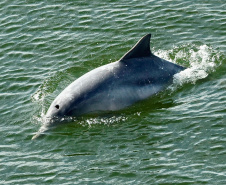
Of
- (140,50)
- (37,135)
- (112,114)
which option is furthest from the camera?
(140,50)

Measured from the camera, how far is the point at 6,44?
1037 inches

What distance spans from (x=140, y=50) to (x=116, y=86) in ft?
5.00

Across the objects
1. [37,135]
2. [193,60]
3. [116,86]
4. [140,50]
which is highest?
[140,50]

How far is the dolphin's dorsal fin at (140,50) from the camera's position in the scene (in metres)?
20.8

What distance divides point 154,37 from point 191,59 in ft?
8.17

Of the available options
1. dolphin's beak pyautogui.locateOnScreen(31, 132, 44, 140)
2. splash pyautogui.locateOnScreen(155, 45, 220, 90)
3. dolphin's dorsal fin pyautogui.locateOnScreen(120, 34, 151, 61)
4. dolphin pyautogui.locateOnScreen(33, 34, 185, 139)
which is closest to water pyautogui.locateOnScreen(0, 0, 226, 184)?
splash pyautogui.locateOnScreen(155, 45, 220, 90)

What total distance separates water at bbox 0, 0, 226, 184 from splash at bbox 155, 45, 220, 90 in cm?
4

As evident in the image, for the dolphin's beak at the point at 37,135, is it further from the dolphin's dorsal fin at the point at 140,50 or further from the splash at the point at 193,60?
the splash at the point at 193,60

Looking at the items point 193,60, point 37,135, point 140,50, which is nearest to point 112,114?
point 140,50

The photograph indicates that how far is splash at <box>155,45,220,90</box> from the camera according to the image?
21.9 metres

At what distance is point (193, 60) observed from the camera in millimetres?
23500

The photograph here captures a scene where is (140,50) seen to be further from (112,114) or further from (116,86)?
(112,114)

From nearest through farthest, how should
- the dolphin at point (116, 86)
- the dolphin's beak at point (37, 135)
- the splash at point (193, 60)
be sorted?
the dolphin's beak at point (37, 135) → the dolphin at point (116, 86) → the splash at point (193, 60)

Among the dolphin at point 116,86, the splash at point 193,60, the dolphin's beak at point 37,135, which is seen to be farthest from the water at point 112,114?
the dolphin at point 116,86
